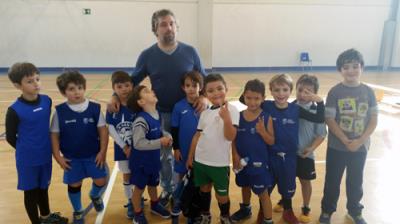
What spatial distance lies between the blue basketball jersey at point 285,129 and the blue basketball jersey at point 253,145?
86 mm

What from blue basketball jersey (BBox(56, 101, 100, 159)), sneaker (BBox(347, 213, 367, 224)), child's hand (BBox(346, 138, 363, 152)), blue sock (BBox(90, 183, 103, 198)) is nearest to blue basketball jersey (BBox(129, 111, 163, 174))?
blue basketball jersey (BBox(56, 101, 100, 159))

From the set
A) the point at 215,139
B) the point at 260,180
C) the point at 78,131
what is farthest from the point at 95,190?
the point at 260,180

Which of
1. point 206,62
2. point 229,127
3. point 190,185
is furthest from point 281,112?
point 206,62

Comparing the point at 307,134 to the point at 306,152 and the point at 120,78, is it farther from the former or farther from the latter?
the point at 120,78

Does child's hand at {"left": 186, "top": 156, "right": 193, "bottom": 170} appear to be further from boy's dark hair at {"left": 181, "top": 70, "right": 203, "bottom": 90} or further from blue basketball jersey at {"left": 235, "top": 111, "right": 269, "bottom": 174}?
boy's dark hair at {"left": 181, "top": 70, "right": 203, "bottom": 90}

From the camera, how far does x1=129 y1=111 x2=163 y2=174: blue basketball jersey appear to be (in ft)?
8.56

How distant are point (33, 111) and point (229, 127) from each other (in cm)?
149

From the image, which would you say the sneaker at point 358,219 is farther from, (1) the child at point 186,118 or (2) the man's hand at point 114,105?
(2) the man's hand at point 114,105

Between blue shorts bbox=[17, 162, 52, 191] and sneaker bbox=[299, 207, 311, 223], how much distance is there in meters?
2.21

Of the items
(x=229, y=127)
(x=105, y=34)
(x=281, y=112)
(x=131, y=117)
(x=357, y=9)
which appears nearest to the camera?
(x=229, y=127)

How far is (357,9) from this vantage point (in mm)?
12992

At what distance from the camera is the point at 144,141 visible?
8.39 ft

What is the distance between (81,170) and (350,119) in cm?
227

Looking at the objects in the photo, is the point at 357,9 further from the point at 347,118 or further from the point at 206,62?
the point at 347,118
